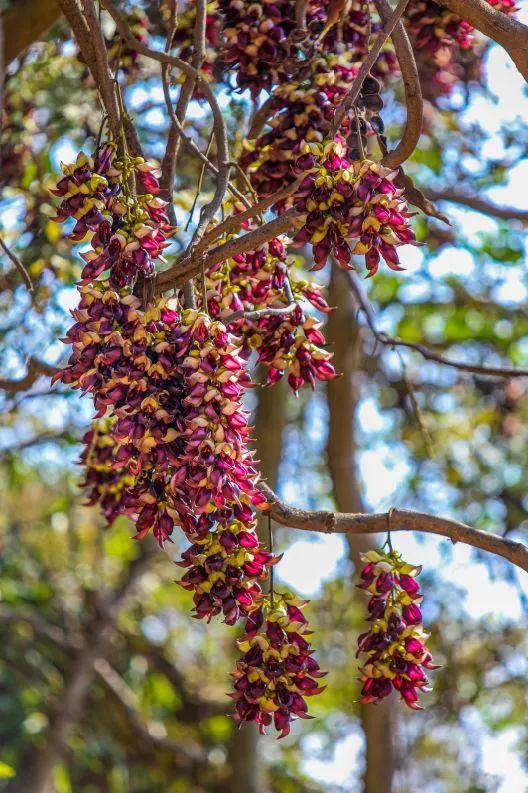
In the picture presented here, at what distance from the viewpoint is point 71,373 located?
1.83 meters

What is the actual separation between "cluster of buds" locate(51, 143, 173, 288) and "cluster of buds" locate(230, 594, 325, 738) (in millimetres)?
682

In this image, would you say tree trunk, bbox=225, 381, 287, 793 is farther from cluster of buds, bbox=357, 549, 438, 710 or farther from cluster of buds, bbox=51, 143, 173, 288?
cluster of buds, bbox=51, 143, 173, 288

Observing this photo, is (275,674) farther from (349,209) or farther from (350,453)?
(350,453)

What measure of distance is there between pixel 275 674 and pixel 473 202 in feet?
10.2

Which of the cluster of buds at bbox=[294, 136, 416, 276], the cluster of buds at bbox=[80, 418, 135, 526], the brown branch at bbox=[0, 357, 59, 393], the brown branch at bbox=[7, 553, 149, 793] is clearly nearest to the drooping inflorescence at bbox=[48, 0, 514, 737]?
the cluster of buds at bbox=[294, 136, 416, 276]

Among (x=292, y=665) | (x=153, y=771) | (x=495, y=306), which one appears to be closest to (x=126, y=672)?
(x=153, y=771)

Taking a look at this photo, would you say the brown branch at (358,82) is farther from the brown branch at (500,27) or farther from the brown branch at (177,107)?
the brown branch at (177,107)

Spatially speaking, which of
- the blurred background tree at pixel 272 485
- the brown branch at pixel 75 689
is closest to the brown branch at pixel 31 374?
the blurred background tree at pixel 272 485

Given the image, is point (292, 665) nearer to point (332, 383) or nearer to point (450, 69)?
point (450, 69)

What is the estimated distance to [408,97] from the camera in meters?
2.13

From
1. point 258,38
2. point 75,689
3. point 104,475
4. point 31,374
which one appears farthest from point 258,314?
point 75,689

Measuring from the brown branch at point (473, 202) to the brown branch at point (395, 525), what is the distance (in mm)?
2463

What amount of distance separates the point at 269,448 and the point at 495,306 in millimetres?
1343

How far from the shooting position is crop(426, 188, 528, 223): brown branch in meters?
4.42
